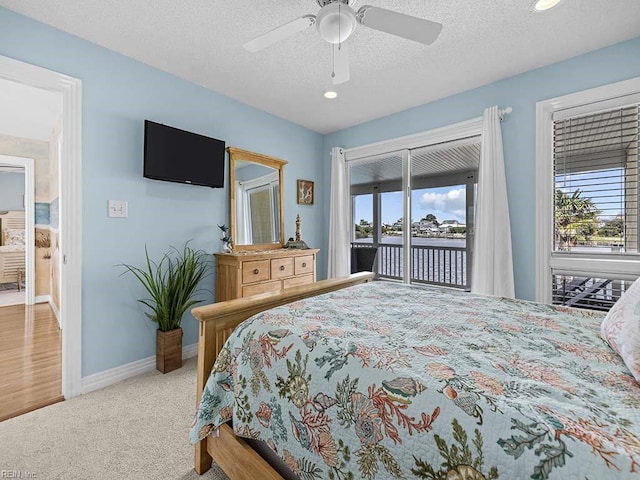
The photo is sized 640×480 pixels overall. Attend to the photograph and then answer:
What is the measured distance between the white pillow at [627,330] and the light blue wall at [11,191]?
8.11 meters

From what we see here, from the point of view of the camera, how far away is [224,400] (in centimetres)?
129

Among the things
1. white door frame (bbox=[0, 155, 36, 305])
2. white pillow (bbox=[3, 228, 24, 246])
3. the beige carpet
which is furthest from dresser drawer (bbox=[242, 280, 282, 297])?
white pillow (bbox=[3, 228, 24, 246])

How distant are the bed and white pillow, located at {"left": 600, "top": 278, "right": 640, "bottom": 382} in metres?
7.64

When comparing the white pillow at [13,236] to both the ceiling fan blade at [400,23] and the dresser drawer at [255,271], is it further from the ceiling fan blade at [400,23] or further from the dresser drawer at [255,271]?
the ceiling fan blade at [400,23]

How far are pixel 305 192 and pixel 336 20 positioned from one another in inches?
101

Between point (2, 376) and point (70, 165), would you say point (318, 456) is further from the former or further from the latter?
point (2, 376)

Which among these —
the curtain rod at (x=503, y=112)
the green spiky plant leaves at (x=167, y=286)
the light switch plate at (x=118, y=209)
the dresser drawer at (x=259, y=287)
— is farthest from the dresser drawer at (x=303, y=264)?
the curtain rod at (x=503, y=112)

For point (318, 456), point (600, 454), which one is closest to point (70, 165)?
point (318, 456)

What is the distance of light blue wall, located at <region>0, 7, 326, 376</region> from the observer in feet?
7.00

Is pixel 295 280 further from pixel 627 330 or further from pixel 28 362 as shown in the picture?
pixel 627 330

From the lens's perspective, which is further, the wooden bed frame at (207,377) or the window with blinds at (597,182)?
the window with blinds at (597,182)

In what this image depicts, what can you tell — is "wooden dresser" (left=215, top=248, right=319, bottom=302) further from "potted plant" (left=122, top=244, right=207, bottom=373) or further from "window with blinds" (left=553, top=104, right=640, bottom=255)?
"window with blinds" (left=553, top=104, right=640, bottom=255)

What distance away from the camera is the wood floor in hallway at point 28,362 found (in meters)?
2.04

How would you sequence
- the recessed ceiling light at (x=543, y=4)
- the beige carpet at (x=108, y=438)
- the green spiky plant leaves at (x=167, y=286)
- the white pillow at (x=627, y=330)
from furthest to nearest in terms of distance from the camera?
the green spiky plant leaves at (x=167, y=286) → the recessed ceiling light at (x=543, y=4) → the beige carpet at (x=108, y=438) → the white pillow at (x=627, y=330)
